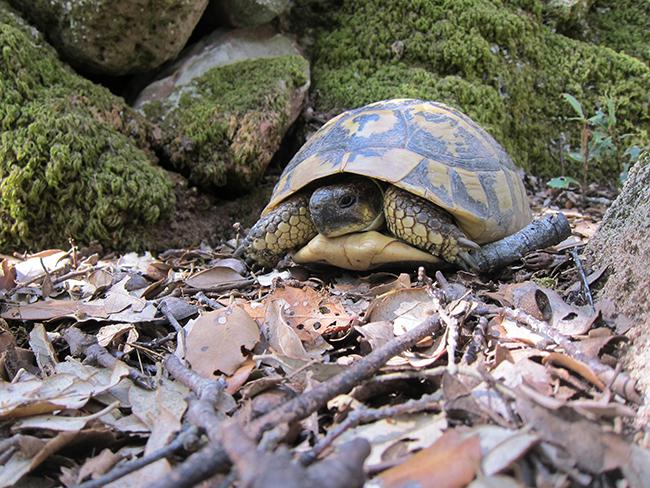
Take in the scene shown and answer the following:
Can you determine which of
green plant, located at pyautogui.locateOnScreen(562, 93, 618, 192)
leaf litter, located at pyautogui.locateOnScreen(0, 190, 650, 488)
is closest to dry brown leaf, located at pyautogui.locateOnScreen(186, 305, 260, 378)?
leaf litter, located at pyautogui.locateOnScreen(0, 190, 650, 488)

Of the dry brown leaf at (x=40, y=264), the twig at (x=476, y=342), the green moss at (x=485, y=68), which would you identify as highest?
the green moss at (x=485, y=68)

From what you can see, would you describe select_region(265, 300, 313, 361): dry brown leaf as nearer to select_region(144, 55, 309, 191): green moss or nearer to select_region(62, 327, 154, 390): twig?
select_region(62, 327, 154, 390): twig

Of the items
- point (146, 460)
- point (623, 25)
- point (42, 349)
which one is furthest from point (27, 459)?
point (623, 25)

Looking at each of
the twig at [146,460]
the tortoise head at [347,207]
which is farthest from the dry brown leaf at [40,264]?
the twig at [146,460]

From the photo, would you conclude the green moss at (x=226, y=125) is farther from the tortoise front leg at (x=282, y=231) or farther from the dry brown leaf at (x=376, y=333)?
the dry brown leaf at (x=376, y=333)

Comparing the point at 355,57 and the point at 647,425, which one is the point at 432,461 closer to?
the point at 647,425

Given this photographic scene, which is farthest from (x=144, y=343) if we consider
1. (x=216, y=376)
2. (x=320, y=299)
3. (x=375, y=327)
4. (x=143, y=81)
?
(x=143, y=81)

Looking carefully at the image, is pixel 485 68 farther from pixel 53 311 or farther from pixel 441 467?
pixel 441 467
